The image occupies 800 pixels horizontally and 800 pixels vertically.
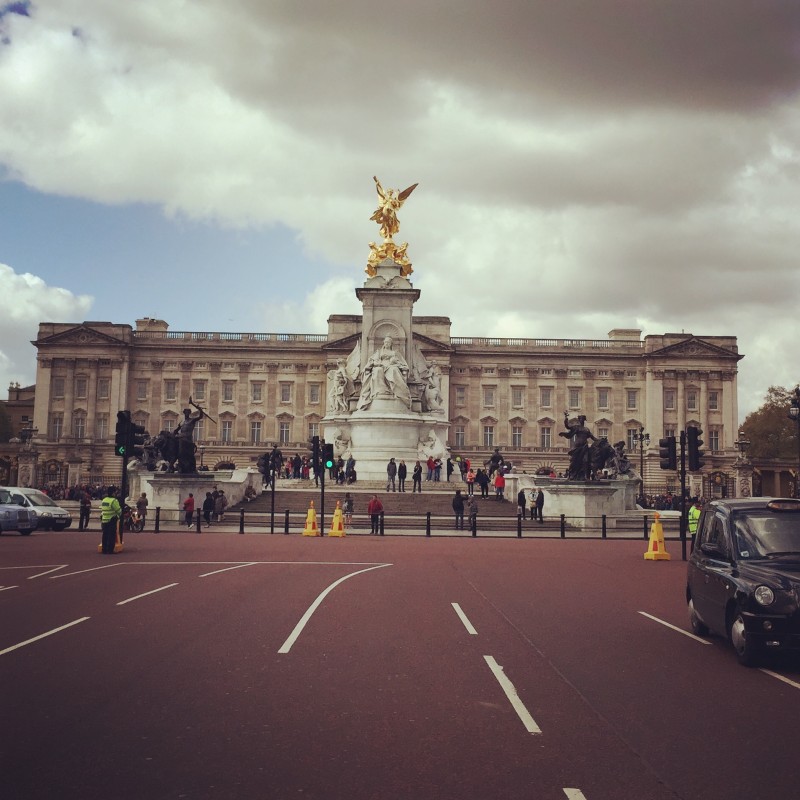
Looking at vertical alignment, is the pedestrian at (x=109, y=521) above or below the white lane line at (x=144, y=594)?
above

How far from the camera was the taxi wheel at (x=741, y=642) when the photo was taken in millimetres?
9945

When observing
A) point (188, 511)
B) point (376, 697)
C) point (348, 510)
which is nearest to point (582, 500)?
point (348, 510)

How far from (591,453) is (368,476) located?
58.5ft

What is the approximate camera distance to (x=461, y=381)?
10556 cm

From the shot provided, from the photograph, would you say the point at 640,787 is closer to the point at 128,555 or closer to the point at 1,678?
the point at 1,678

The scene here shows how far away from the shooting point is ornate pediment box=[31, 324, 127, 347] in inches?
4103

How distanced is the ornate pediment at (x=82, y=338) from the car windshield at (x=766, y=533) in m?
100

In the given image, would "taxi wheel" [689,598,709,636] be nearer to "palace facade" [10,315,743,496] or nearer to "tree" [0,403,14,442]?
"palace facade" [10,315,743,496]

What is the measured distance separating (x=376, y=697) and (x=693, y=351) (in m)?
103

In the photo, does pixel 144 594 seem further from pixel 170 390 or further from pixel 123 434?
pixel 170 390

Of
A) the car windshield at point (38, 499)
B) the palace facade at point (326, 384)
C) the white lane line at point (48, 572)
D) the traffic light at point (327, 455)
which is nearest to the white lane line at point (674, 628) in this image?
the white lane line at point (48, 572)

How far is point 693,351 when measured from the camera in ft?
A: 345

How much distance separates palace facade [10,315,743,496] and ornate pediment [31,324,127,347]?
13 centimetres

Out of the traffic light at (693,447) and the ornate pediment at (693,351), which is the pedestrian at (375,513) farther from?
the ornate pediment at (693,351)
